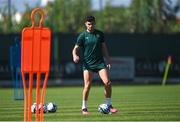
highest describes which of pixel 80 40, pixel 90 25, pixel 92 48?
pixel 90 25

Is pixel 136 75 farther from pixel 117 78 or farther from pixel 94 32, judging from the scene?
pixel 94 32

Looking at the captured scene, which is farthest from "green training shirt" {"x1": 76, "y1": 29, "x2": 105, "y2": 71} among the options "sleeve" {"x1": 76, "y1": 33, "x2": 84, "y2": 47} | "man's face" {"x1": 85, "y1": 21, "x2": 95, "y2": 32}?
"man's face" {"x1": 85, "y1": 21, "x2": 95, "y2": 32}

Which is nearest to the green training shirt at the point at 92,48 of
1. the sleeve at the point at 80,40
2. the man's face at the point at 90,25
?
the sleeve at the point at 80,40

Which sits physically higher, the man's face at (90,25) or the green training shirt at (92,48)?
the man's face at (90,25)

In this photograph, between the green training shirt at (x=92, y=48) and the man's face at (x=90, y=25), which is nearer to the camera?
the man's face at (x=90, y=25)

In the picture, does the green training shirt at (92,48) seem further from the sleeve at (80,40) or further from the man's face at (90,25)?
the man's face at (90,25)

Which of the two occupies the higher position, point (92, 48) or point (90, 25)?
point (90, 25)

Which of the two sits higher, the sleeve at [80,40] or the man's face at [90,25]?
the man's face at [90,25]

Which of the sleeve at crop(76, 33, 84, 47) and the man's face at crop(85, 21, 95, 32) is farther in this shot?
the sleeve at crop(76, 33, 84, 47)

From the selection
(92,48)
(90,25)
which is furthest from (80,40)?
(90,25)

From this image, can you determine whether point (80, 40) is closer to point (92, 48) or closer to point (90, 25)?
point (92, 48)

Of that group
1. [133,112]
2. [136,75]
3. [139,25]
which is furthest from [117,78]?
[133,112]

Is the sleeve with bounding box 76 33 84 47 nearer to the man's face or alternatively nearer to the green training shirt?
the green training shirt

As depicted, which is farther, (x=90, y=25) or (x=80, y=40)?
(x=80, y=40)
